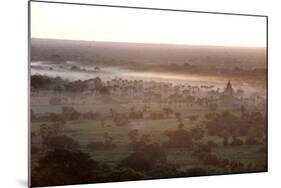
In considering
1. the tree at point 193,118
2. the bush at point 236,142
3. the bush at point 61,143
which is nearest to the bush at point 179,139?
the tree at point 193,118

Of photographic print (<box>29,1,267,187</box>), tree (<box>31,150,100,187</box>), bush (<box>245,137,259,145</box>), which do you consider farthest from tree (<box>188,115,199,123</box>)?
tree (<box>31,150,100,187</box>)

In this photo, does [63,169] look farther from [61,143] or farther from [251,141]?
[251,141]

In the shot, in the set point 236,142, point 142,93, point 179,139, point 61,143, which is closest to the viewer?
point 61,143

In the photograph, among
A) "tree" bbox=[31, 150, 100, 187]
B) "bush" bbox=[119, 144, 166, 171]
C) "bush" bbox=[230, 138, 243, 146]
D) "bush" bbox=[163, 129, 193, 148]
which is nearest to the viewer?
"tree" bbox=[31, 150, 100, 187]

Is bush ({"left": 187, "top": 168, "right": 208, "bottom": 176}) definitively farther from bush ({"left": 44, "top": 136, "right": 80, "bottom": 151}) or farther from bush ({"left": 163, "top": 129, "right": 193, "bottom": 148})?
bush ({"left": 44, "top": 136, "right": 80, "bottom": 151})

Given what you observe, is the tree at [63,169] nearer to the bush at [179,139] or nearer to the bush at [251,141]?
the bush at [179,139]

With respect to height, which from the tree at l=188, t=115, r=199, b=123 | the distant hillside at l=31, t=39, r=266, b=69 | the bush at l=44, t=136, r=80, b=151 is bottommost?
the bush at l=44, t=136, r=80, b=151

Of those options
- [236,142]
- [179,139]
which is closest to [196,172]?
[179,139]
